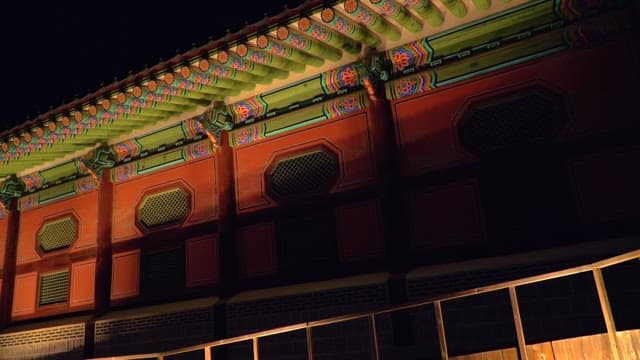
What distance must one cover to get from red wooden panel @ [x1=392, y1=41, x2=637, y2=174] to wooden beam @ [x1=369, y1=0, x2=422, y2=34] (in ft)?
2.55

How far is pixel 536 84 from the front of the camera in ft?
18.6

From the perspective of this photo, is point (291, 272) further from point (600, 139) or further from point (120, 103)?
point (600, 139)

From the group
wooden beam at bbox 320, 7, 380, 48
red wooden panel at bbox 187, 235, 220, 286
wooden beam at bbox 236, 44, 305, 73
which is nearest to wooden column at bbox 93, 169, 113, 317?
red wooden panel at bbox 187, 235, 220, 286

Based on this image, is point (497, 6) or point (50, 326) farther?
point (50, 326)

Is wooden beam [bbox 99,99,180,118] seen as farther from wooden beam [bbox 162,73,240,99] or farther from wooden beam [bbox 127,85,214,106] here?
wooden beam [bbox 162,73,240,99]

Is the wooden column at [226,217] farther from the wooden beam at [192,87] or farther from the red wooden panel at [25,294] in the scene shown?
the red wooden panel at [25,294]

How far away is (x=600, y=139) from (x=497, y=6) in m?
1.74

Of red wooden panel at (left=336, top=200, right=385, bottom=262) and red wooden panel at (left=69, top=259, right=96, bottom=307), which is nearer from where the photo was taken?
red wooden panel at (left=336, top=200, right=385, bottom=262)

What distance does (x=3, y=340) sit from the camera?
876 cm

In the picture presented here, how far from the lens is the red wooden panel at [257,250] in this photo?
Result: 6.84 metres

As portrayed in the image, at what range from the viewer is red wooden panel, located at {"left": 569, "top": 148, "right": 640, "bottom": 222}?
505 centimetres

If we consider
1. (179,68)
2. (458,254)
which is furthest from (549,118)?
(179,68)

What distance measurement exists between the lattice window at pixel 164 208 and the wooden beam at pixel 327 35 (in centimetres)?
310

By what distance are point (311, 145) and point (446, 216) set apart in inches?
77.1
